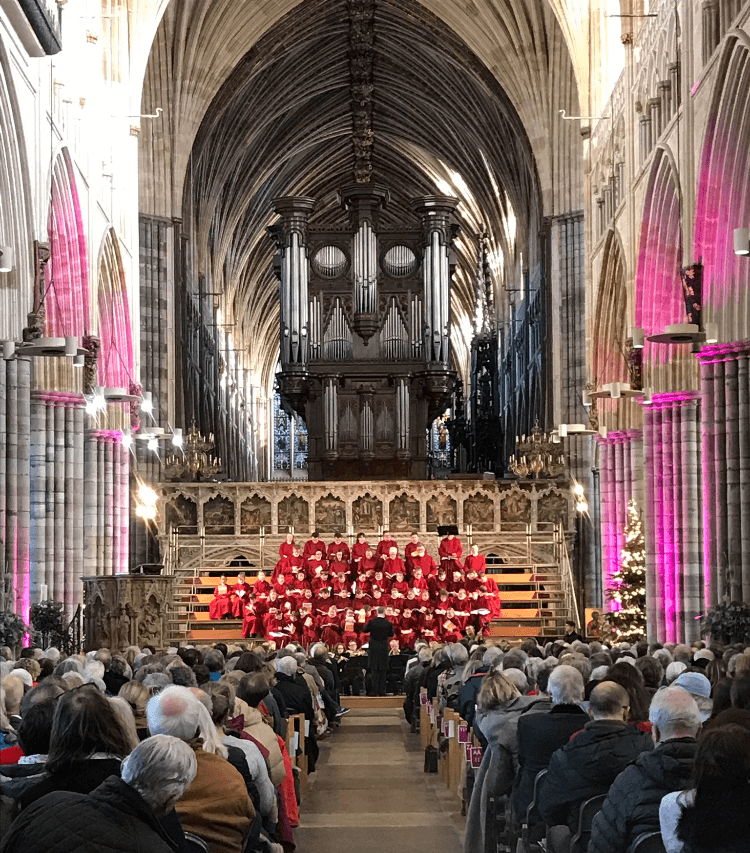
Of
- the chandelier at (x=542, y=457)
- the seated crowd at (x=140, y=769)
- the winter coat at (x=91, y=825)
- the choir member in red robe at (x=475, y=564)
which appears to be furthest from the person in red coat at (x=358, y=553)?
the winter coat at (x=91, y=825)

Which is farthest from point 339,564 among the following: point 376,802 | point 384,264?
point 384,264

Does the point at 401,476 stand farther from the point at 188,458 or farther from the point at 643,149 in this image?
the point at 643,149

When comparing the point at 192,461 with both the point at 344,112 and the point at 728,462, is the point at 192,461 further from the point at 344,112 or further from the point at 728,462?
the point at 344,112

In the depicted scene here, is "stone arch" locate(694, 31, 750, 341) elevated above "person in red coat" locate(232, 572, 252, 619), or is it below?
above

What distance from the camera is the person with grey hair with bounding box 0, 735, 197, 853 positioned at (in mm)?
3672

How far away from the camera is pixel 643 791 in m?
4.98

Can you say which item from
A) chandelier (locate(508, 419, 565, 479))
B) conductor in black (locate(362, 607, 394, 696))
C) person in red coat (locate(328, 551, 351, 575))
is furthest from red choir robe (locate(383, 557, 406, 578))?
chandelier (locate(508, 419, 565, 479))

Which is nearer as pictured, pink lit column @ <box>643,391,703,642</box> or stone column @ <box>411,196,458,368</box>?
pink lit column @ <box>643,391,703,642</box>

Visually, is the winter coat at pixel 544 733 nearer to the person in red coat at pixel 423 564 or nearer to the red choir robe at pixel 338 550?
the person in red coat at pixel 423 564

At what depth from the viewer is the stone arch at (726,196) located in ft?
52.2

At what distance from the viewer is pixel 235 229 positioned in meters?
47.8

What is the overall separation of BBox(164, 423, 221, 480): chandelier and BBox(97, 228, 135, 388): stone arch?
4086 mm

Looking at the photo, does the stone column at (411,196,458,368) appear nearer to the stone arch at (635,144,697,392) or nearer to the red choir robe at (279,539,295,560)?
the red choir robe at (279,539,295,560)

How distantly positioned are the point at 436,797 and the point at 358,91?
1372 inches
